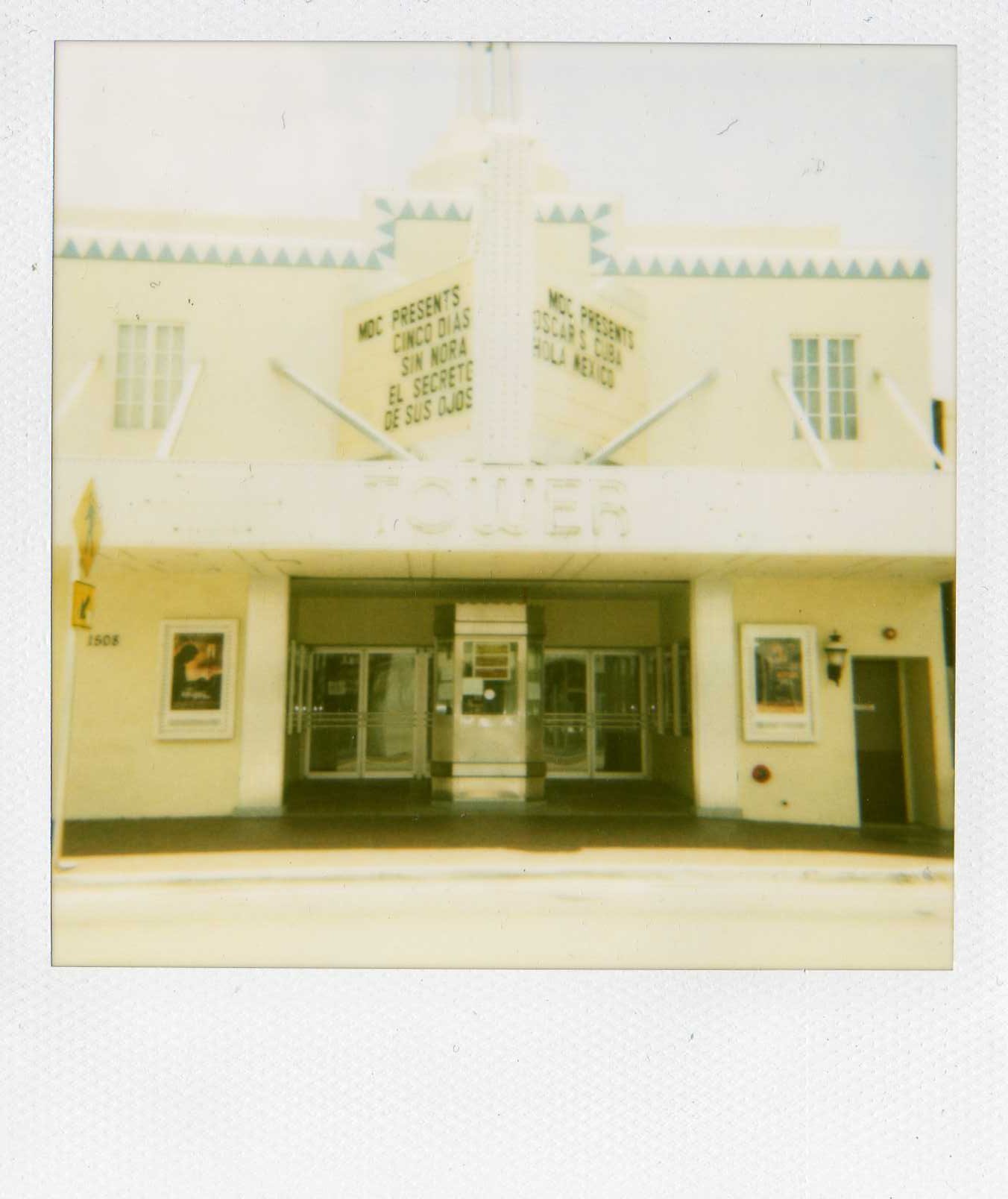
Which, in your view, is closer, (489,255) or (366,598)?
(489,255)

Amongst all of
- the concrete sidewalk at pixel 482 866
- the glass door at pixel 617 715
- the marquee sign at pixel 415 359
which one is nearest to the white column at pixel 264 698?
the concrete sidewalk at pixel 482 866

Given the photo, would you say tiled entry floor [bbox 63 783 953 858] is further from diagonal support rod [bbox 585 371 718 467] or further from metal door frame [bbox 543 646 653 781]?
diagonal support rod [bbox 585 371 718 467]

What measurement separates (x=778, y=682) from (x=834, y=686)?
68 centimetres

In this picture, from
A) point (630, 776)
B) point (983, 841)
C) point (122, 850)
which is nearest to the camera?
point (983, 841)

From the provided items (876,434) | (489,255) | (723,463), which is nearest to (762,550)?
(723,463)

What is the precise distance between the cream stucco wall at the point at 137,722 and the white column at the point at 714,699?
4979 millimetres

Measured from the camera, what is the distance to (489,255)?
25.8ft

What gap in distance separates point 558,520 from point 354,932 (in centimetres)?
391

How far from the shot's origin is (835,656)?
31.5 ft

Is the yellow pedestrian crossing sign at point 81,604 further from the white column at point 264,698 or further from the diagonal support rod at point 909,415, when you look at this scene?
the diagonal support rod at point 909,415

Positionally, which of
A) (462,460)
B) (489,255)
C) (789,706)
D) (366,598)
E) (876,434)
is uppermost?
(489,255)

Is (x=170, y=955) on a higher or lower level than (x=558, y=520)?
lower

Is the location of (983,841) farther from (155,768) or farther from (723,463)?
(155,768)

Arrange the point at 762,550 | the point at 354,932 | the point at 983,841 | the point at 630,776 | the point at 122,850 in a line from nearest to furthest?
1. the point at 983,841
2. the point at 354,932
3. the point at 122,850
4. the point at 762,550
5. the point at 630,776
